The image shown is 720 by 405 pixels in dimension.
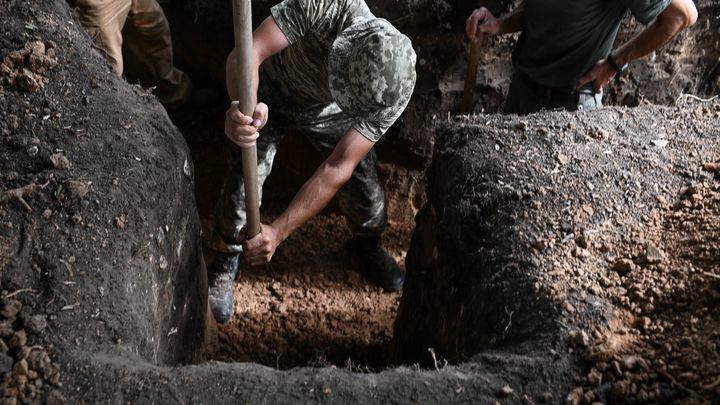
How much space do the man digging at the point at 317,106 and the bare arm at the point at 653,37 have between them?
128 centimetres

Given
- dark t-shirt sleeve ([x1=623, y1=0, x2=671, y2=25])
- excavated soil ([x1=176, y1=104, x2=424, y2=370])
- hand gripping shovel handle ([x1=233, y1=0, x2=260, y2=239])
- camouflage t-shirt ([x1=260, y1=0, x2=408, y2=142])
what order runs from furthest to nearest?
excavated soil ([x1=176, y1=104, x2=424, y2=370]) → dark t-shirt sleeve ([x1=623, y1=0, x2=671, y2=25]) → camouflage t-shirt ([x1=260, y1=0, x2=408, y2=142]) → hand gripping shovel handle ([x1=233, y1=0, x2=260, y2=239])

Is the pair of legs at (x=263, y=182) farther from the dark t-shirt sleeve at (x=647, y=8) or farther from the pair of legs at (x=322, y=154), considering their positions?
the dark t-shirt sleeve at (x=647, y=8)

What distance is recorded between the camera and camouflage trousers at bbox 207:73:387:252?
346 cm

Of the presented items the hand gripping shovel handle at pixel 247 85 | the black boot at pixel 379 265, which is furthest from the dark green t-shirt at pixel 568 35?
the hand gripping shovel handle at pixel 247 85

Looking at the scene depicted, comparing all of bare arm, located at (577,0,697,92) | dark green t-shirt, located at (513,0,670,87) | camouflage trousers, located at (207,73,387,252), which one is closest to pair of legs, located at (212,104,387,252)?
camouflage trousers, located at (207,73,387,252)

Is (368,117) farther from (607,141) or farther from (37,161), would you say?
(37,161)

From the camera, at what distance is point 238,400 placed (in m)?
1.80

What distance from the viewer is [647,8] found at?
309cm

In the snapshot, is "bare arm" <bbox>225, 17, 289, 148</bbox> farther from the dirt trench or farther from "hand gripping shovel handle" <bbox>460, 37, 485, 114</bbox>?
"hand gripping shovel handle" <bbox>460, 37, 485, 114</bbox>

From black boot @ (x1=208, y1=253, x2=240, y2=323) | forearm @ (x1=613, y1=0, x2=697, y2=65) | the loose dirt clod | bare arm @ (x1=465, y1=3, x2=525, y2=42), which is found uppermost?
forearm @ (x1=613, y1=0, x2=697, y2=65)

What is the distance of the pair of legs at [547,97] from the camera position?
3674 mm

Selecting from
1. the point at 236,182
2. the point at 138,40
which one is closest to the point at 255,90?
the point at 236,182

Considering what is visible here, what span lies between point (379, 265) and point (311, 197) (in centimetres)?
150

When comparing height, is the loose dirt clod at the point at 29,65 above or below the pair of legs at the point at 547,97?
below
